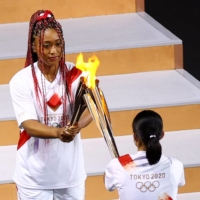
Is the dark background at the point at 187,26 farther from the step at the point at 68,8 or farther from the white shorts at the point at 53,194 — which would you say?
the white shorts at the point at 53,194

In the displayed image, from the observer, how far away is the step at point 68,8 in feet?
17.5

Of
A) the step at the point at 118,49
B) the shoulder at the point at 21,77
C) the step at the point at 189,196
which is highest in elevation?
the shoulder at the point at 21,77

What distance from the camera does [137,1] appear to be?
541 cm

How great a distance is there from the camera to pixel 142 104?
14.4 feet

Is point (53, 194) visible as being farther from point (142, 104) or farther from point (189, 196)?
point (142, 104)

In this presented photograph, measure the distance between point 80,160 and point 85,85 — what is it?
42cm

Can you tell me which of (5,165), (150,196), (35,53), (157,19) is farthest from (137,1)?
(150,196)

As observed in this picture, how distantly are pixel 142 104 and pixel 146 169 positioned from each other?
69.8 inches

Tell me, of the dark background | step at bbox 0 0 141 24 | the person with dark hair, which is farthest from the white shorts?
step at bbox 0 0 141 24

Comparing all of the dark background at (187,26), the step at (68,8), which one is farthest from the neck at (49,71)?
the step at (68,8)

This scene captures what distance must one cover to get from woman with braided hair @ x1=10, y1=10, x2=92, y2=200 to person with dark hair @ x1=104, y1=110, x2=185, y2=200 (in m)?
0.27

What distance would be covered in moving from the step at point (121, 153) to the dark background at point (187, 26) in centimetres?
60

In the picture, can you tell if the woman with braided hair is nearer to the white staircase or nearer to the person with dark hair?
the person with dark hair

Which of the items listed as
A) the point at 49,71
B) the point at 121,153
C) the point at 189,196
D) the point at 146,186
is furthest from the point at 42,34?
the point at 189,196
